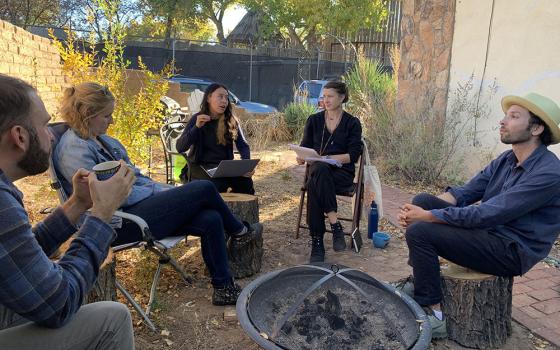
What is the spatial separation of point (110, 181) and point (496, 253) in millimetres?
2048

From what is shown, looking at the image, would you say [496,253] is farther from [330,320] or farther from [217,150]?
[217,150]

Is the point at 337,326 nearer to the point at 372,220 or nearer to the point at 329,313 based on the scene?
the point at 329,313

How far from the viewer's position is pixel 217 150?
164 inches

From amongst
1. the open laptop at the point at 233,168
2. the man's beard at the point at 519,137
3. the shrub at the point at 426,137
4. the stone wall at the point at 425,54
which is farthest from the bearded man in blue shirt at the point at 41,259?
the stone wall at the point at 425,54

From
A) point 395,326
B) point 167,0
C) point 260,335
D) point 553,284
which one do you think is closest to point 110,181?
point 260,335

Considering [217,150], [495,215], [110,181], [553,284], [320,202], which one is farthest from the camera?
[217,150]

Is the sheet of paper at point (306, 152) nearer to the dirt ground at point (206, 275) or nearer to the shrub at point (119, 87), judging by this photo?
the dirt ground at point (206, 275)

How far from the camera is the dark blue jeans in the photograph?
2.82 meters

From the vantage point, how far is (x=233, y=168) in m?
3.80

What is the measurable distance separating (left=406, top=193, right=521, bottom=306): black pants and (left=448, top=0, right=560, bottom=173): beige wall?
3.05 metres

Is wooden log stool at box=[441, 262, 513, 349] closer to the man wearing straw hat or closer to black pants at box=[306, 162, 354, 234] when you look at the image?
the man wearing straw hat

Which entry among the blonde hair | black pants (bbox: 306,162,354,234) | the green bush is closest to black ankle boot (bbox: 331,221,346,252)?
black pants (bbox: 306,162,354,234)

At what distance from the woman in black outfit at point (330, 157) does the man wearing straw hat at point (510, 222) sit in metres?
A: 1.24

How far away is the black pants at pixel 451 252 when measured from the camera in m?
2.48
